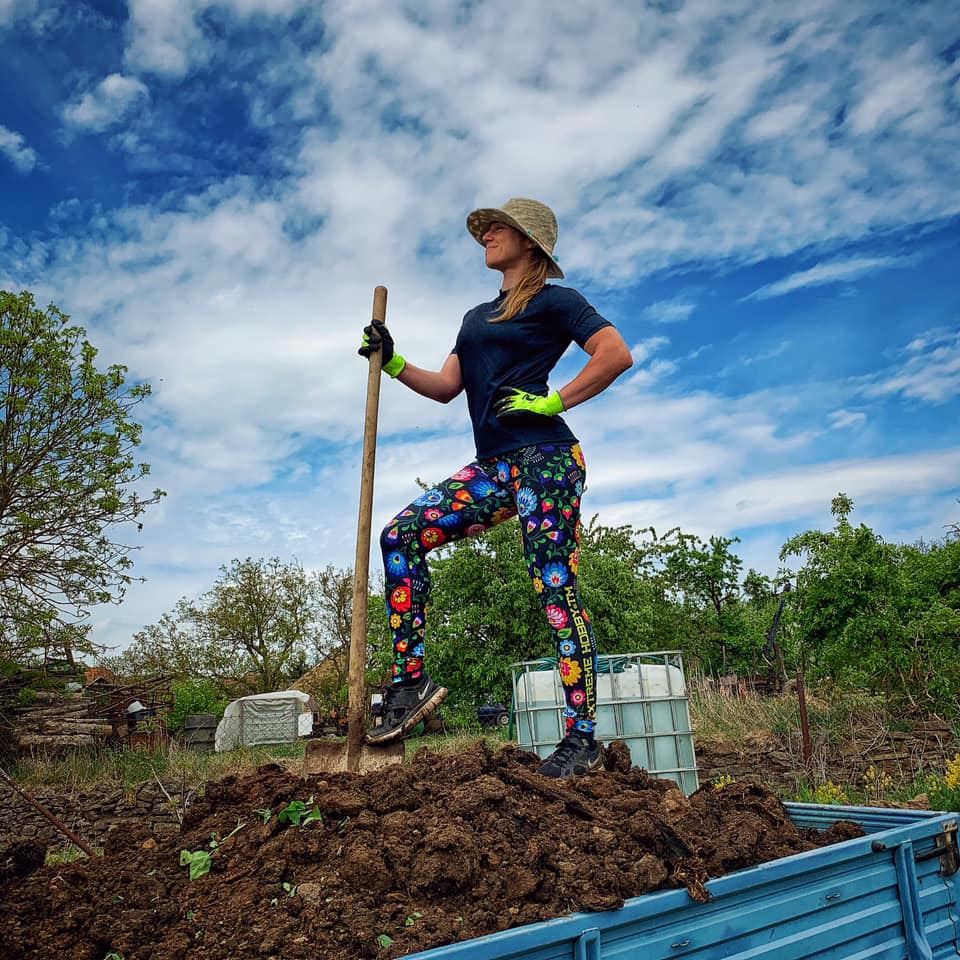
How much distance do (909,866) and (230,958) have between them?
5.58 ft

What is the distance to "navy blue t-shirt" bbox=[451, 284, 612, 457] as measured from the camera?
3090mm

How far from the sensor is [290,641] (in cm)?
2231

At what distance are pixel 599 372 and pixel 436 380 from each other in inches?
32.4

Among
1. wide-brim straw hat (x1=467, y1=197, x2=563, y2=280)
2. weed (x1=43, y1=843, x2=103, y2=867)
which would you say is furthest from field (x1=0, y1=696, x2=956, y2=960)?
wide-brim straw hat (x1=467, y1=197, x2=563, y2=280)

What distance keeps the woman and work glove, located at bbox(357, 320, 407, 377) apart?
29 centimetres

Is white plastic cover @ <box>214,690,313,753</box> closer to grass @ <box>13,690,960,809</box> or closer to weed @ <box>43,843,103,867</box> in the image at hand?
grass @ <box>13,690,960,809</box>

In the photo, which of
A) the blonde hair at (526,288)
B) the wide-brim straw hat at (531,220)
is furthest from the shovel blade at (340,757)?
the wide-brim straw hat at (531,220)

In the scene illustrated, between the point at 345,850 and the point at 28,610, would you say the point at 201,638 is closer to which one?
the point at 28,610

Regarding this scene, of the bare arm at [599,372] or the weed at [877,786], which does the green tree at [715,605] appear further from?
the bare arm at [599,372]

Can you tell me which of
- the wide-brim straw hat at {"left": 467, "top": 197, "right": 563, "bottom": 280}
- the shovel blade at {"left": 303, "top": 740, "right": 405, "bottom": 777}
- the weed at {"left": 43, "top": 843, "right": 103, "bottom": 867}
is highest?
the wide-brim straw hat at {"left": 467, "top": 197, "right": 563, "bottom": 280}

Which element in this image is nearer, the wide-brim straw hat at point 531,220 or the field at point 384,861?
the field at point 384,861

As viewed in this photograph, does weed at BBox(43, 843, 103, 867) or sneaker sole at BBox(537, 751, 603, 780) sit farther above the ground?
sneaker sole at BBox(537, 751, 603, 780)

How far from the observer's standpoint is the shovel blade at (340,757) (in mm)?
2852

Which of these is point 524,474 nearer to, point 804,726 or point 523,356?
point 523,356
